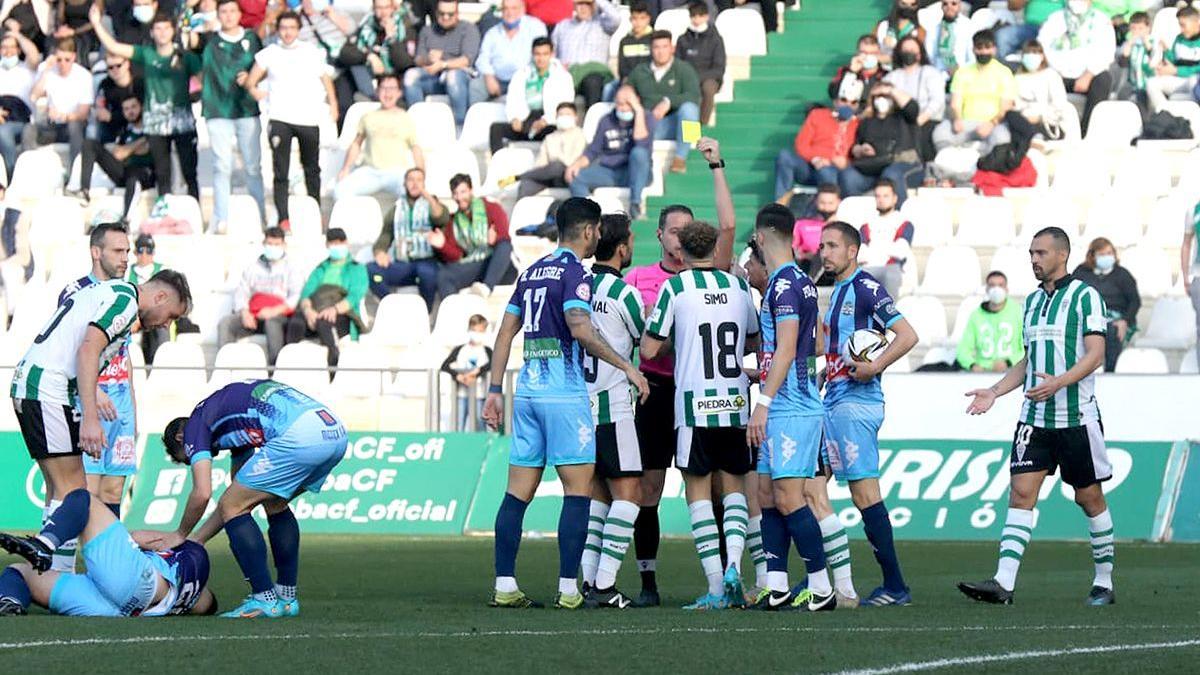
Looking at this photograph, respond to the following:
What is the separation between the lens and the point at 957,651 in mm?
8938

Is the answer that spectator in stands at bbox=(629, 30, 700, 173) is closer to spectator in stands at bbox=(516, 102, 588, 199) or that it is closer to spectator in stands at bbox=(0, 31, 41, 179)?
spectator in stands at bbox=(516, 102, 588, 199)

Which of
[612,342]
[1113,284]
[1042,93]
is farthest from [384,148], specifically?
[612,342]

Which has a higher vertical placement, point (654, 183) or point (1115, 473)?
point (654, 183)

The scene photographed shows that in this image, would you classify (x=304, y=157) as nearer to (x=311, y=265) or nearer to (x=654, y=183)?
(x=311, y=265)

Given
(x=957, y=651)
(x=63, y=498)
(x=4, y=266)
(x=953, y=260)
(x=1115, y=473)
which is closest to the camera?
(x=957, y=651)

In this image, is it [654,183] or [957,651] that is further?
[654,183]

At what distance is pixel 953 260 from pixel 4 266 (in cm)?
1022

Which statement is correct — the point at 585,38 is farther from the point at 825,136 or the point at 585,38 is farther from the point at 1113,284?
the point at 1113,284

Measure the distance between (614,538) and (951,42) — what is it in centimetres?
1287

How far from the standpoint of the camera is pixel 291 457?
11.0m

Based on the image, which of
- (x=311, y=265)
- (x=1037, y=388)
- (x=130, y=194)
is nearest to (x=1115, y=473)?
(x=1037, y=388)

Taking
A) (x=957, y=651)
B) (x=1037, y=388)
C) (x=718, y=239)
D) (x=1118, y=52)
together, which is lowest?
(x=957, y=651)

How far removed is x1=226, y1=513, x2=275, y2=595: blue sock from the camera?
1100cm

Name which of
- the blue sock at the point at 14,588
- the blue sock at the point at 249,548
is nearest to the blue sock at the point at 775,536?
the blue sock at the point at 249,548
